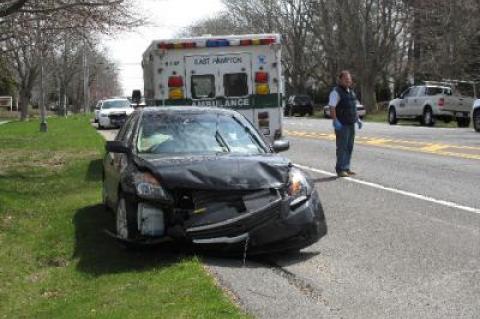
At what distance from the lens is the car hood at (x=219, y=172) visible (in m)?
6.34

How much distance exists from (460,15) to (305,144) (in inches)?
883

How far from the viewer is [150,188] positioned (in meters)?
6.45

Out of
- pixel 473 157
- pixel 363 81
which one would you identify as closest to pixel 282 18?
pixel 363 81

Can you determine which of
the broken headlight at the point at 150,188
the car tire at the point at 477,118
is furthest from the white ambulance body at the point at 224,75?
the car tire at the point at 477,118

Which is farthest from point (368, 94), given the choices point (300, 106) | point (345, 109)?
point (345, 109)

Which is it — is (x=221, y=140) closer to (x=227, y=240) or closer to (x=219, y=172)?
(x=219, y=172)

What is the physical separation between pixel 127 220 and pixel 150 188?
402mm

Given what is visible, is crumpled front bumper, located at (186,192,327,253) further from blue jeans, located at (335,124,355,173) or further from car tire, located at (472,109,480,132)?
car tire, located at (472,109,480,132)

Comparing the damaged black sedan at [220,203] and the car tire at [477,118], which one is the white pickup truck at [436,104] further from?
the damaged black sedan at [220,203]

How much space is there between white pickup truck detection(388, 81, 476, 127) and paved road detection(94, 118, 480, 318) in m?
18.7

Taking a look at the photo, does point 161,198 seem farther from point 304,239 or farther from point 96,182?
point 96,182

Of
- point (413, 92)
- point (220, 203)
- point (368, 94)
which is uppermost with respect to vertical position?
point (368, 94)

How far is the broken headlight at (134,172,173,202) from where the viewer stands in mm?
6349

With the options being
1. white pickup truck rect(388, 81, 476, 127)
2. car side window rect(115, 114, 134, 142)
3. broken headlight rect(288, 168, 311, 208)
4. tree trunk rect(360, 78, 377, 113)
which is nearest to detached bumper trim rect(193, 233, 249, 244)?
broken headlight rect(288, 168, 311, 208)
